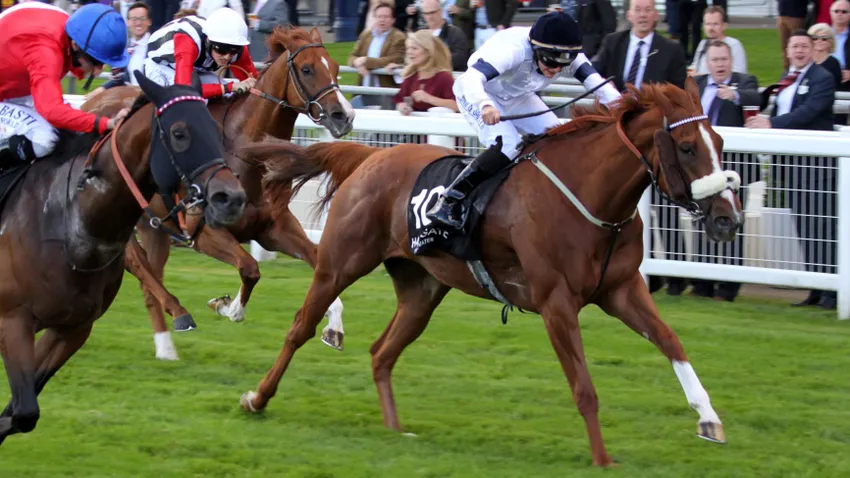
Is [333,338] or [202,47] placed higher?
[202,47]

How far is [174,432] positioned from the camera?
206 inches

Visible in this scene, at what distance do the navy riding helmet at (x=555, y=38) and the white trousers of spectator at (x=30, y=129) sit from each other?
190 cm

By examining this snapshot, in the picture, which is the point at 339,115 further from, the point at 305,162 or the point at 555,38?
the point at 555,38

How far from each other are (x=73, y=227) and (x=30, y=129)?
18.6 inches

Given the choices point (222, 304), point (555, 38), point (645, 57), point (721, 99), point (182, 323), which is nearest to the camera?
point (555, 38)

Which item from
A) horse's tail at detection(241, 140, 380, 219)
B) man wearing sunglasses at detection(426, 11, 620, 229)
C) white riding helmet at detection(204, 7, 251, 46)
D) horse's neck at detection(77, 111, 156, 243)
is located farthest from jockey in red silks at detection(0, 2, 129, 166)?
white riding helmet at detection(204, 7, 251, 46)

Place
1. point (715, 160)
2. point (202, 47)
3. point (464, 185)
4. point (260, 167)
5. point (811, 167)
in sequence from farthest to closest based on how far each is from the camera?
point (811, 167)
point (202, 47)
point (260, 167)
point (464, 185)
point (715, 160)

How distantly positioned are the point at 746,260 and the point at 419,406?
2.69 metres

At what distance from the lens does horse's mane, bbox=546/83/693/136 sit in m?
4.78

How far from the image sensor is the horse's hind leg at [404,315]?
5605mm

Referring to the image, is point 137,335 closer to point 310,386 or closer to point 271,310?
point 271,310

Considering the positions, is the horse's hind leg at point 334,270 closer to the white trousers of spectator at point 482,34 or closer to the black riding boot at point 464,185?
the black riding boot at point 464,185

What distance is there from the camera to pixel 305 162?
6.06 meters

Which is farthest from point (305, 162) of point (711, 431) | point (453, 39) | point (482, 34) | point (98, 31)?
point (482, 34)
